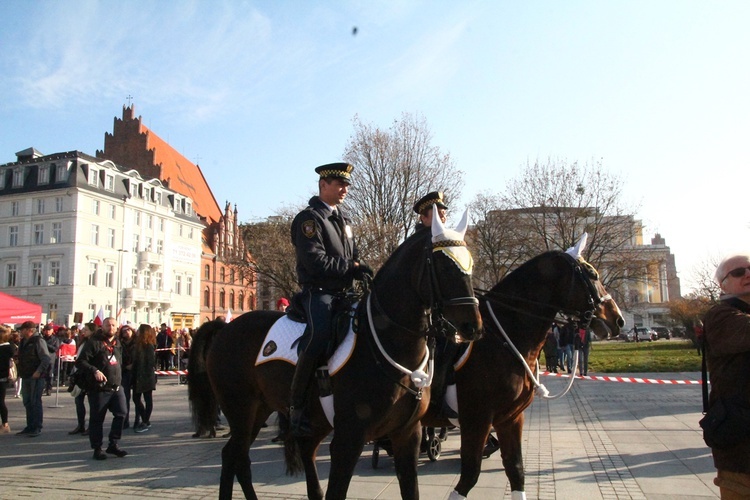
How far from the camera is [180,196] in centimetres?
6831

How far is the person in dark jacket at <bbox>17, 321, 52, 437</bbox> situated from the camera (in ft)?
36.8

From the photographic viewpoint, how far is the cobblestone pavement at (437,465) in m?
Answer: 6.53

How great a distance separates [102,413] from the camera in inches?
354

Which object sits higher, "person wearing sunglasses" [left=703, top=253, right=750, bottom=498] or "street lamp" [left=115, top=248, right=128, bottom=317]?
"street lamp" [left=115, top=248, right=128, bottom=317]

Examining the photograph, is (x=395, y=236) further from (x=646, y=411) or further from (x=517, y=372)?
(x=517, y=372)

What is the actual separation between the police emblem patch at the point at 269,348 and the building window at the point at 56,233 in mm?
56428

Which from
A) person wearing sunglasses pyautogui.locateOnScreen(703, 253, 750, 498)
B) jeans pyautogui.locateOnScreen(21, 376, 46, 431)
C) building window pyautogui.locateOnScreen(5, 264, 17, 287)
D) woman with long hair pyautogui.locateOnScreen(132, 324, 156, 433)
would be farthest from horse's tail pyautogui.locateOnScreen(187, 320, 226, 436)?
building window pyautogui.locateOnScreen(5, 264, 17, 287)

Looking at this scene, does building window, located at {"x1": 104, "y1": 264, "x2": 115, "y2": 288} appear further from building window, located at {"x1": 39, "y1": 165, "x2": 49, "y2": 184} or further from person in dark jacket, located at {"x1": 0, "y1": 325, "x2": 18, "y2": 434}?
person in dark jacket, located at {"x1": 0, "y1": 325, "x2": 18, "y2": 434}

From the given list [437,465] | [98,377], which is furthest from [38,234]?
[437,465]

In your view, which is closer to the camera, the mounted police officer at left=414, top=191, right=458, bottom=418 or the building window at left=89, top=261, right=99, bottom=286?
the mounted police officer at left=414, top=191, right=458, bottom=418

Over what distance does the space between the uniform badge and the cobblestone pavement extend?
322 cm

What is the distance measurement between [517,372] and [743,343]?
257 centimetres

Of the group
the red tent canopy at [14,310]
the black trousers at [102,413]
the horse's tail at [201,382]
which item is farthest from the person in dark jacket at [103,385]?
the red tent canopy at [14,310]

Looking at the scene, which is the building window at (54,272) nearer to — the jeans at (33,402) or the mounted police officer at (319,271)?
the jeans at (33,402)
